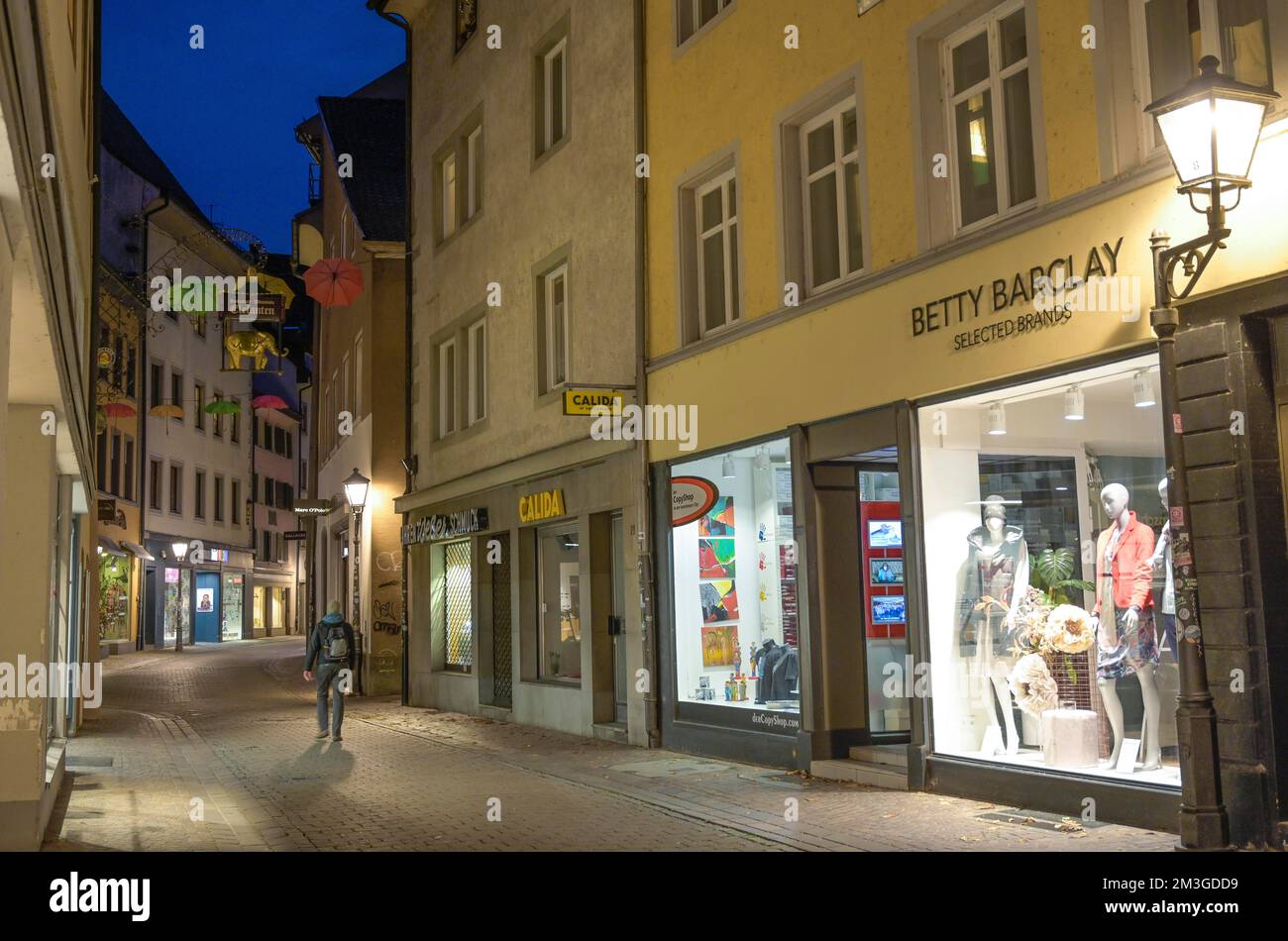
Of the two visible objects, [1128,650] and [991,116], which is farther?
[991,116]

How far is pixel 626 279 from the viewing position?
639 inches

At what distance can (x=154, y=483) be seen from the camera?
168 feet

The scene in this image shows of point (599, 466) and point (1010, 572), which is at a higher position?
point (599, 466)

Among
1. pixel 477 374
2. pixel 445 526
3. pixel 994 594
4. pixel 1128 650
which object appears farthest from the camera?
pixel 445 526

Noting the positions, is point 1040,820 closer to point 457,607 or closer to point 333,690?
point 333,690

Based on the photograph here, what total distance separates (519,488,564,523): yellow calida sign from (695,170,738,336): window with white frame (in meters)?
3.90

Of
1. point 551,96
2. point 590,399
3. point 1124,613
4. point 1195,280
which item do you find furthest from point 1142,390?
point 551,96

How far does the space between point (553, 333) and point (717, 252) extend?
4339 mm

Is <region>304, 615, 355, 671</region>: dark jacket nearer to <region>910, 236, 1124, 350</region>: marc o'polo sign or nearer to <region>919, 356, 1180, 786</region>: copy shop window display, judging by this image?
<region>919, 356, 1180, 786</region>: copy shop window display

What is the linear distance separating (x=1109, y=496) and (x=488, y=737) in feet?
32.9

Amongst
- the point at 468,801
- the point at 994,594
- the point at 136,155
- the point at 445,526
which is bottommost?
the point at 468,801

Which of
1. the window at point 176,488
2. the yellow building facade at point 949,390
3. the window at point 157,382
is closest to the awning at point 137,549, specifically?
the window at point 176,488
